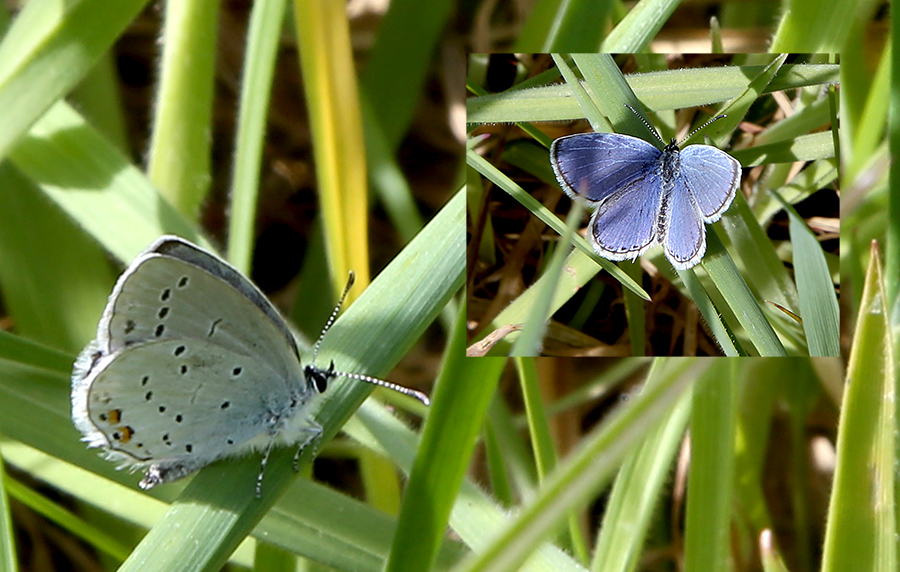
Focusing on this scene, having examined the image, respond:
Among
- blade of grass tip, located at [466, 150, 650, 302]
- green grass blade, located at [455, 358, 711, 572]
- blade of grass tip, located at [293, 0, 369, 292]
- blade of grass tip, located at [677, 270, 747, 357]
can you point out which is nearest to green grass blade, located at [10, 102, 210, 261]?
blade of grass tip, located at [293, 0, 369, 292]

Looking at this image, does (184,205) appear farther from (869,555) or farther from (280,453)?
(869,555)

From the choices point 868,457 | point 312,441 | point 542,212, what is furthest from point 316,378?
point 868,457

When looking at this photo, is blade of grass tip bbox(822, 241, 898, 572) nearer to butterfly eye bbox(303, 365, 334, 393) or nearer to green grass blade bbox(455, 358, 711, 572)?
green grass blade bbox(455, 358, 711, 572)

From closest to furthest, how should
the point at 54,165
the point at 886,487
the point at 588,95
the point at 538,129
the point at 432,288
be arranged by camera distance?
the point at 886,487, the point at 432,288, the point at 588,95, the point at 538,129, the point at 54,165

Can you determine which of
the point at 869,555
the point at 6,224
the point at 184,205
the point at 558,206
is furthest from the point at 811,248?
the point at 6,224

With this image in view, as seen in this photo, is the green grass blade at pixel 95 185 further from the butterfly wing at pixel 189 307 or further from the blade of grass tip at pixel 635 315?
the blade of grass tip at pixel 635 315

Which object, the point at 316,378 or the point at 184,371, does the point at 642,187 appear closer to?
the point at 316,378
